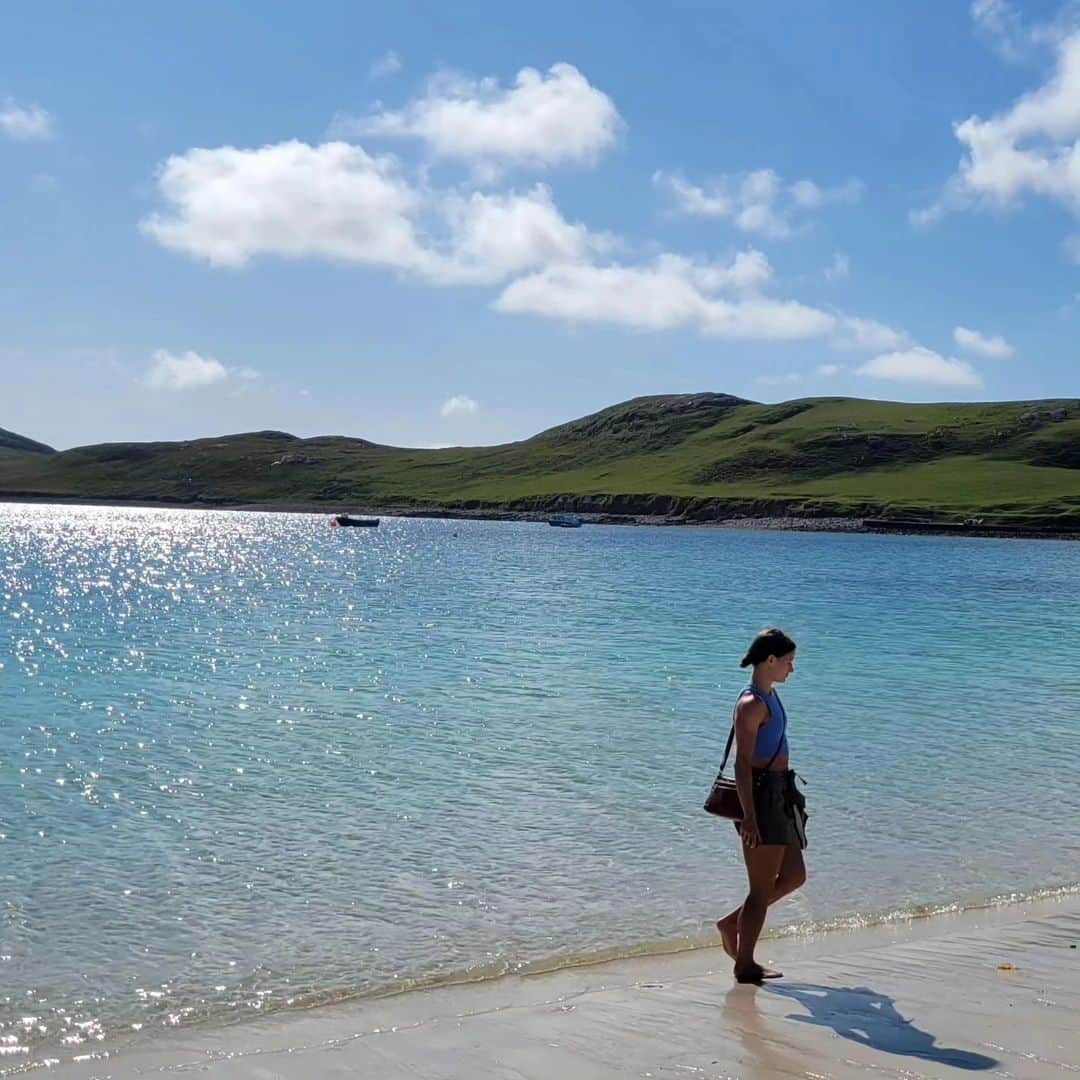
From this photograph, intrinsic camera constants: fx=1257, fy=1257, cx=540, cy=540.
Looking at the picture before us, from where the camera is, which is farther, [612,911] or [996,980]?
[612,911]

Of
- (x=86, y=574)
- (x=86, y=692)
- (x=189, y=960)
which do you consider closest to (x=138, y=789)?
(x=189, y=960)

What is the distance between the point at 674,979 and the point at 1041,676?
2447cm

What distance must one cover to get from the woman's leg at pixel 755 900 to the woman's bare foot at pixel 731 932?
0.45 ft

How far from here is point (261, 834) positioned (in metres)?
14.6

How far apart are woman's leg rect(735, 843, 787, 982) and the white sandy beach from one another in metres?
0.21

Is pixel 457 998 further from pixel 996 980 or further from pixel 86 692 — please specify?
pixel 86 692

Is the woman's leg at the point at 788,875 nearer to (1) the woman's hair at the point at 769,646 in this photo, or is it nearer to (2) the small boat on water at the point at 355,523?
(1) the woman's hair at the point at 769,646

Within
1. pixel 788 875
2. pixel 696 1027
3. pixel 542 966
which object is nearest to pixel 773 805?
pixel 788 875

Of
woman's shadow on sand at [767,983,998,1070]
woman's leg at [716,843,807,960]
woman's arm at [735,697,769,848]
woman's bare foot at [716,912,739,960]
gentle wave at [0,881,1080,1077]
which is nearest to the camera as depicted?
woman's shadow on sand at [767,983,998,1070]

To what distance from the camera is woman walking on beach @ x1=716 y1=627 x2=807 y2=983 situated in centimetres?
940

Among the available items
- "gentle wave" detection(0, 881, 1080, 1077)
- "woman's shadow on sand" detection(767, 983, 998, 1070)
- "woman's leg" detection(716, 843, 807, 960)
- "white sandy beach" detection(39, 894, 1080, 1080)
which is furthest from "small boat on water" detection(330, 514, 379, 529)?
"woman's shadow on sand" detection(767, 983, 998, 1070)

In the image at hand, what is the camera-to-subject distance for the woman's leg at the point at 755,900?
381 inches

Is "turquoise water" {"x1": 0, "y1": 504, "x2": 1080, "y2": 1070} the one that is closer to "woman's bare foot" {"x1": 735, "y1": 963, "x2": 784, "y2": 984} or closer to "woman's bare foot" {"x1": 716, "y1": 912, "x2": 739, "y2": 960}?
"woman's bare foot" {"x1": 716, "y1": 912, "x2": 739, "y2": 960}

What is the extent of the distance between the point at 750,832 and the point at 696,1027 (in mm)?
1545
